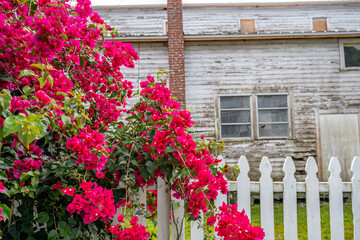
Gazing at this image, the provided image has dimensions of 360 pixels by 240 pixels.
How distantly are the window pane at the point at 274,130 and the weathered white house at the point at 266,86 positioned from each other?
0.03 meters

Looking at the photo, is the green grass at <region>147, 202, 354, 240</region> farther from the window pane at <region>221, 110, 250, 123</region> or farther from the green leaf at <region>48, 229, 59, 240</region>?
the green leaf at <region>48, 229, 59, 240</region>

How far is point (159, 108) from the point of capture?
1719 millimetres

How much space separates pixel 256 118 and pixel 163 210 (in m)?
6.66

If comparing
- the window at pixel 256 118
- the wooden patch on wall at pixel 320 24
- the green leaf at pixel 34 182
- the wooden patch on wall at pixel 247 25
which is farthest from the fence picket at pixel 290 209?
the wooden patch on wall at pixel 320 24

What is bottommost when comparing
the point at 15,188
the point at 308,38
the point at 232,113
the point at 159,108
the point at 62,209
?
the point at 62,209

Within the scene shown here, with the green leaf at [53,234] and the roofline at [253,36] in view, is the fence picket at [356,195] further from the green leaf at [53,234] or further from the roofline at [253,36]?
the roofline at [253,36]

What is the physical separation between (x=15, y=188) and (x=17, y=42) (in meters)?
0.75

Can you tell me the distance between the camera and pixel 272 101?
8.41 m

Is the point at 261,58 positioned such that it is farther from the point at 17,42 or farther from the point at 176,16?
the point at 17,42

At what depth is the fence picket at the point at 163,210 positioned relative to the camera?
2.06 m

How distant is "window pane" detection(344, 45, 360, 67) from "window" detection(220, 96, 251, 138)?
10.5 ft

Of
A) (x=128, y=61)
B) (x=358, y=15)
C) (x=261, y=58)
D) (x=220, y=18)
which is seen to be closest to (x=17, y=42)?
(x=128, y=61)

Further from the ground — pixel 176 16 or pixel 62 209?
pixel 176 16

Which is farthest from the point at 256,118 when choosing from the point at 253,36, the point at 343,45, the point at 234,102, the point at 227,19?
the point at 227,19
